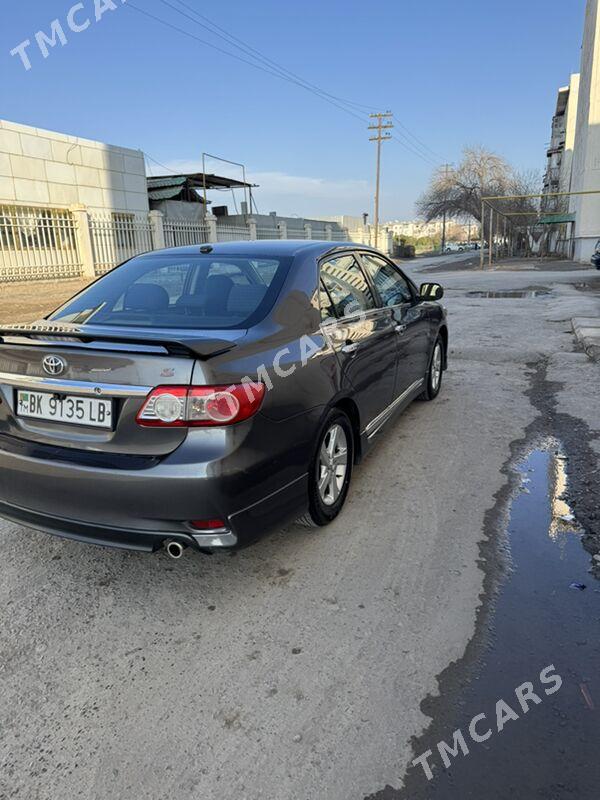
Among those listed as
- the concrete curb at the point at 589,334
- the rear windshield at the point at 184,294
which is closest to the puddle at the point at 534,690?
the rear windshield at the point at 184,294

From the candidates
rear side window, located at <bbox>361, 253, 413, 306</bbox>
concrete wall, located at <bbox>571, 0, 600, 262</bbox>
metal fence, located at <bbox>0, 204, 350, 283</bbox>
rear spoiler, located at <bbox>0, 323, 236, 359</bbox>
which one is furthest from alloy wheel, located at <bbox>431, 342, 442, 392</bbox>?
concrete wall, located at <bbox>571, 0, 600, 262</bbox>

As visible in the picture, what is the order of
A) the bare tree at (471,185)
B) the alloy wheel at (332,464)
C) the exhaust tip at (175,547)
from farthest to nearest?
the bare tree at (471,185), the alloy wheel at (332,464), the exhaust tip at (175,547)

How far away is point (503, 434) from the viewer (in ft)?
Result: 16.0

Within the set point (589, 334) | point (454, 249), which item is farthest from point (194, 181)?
point (454, 249)

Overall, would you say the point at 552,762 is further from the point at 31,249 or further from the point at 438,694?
the point at 31,249

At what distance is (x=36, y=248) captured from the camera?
46.8 feet

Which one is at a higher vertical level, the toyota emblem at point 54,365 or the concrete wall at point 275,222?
the concrete wall at point 275,222

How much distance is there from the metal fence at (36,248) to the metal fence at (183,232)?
393 centimetres

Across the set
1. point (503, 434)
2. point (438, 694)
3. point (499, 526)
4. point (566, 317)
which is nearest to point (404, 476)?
point (499, 526)

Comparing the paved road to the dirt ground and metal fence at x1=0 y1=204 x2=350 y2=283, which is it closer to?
the dirt ground

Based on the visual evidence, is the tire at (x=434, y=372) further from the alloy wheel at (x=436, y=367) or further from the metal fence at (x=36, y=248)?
the metal fence at (x=36, y=248)

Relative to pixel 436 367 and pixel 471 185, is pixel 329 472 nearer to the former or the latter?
pixel 436 367

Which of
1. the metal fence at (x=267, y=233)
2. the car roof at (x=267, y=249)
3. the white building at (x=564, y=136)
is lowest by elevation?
the car roof at (x=267, y=249)

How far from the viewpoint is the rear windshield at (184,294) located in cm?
303
